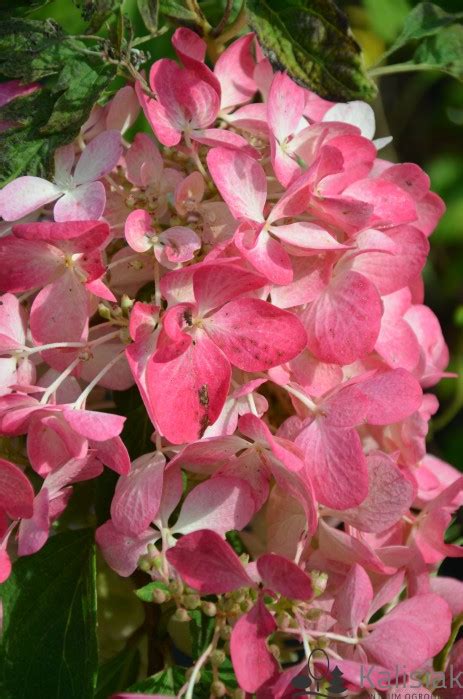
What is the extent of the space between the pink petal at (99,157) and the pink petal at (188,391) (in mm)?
102

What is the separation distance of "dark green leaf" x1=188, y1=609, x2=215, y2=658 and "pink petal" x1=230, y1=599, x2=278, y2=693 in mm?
67

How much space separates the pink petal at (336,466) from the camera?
43 cm

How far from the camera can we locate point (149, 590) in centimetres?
44

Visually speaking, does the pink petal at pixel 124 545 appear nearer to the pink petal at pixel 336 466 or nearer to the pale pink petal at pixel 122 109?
the pink petal at pixel 336 466

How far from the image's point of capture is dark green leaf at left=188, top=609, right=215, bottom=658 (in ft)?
1.55

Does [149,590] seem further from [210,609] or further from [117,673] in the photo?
[117,673]

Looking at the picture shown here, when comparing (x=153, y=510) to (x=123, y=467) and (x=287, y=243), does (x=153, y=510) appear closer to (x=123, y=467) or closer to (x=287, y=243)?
(x=123, y=467)

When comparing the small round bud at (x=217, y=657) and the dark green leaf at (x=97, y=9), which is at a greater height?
the dark green leaf at (x=97, y=9)


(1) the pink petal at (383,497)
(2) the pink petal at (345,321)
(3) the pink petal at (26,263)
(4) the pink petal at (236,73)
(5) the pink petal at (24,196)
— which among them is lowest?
(1) the pink petal at (383,497)

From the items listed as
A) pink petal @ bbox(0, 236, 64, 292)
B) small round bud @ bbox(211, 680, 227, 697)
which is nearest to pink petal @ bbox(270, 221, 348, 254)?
pink petal @ bbox(0, 236, 64, 292)

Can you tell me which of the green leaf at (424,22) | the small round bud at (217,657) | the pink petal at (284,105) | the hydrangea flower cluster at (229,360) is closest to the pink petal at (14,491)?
the hydrangea flower cluster at (229,360)

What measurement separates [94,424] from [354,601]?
0.15m

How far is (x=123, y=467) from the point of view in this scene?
1.37 ft

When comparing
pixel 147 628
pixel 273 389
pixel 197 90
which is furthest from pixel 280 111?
pixel 147 628
